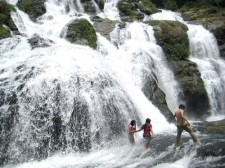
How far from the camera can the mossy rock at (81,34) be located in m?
24.0

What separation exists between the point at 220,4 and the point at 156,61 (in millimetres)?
16902

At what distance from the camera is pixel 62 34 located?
2481 centimetres

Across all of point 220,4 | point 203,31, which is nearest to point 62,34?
point 203,31

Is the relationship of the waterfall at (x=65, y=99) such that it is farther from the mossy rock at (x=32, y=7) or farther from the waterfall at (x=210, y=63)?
the mossy rock at (x=32, y=7)

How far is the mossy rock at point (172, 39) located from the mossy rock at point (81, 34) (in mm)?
5406

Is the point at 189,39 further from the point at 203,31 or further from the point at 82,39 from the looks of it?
the point at 82,39

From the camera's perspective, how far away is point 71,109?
16.5m

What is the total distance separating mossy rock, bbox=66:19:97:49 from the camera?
24.0m

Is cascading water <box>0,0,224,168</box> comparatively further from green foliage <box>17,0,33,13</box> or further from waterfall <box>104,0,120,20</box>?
waterfall <box>104,0,120,20</box>

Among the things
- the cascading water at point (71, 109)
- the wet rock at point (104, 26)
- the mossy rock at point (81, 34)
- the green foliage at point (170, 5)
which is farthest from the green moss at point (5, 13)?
the green foliage at point (170, 5)

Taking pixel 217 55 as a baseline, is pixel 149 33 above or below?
above

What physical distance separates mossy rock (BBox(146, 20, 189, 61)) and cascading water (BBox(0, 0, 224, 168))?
12.4ft

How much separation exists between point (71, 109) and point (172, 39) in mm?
13087

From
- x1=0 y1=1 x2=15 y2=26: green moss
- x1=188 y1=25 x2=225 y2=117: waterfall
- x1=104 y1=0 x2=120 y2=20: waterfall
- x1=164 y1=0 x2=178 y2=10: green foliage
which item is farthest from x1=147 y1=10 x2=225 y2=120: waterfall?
x1=0 y1=1 x2=15 y2=26: green moss
